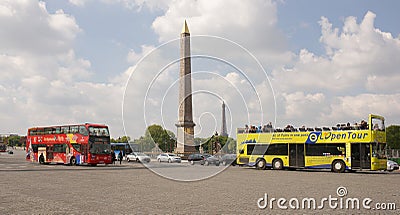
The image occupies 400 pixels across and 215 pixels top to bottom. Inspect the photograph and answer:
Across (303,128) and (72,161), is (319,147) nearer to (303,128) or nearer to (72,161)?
(303,128)

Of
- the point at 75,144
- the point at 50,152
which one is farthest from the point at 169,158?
the point at 75,144

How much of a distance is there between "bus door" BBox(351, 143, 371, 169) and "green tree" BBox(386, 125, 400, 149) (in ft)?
235

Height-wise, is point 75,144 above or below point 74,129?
below

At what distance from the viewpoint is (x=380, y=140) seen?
1152 inches

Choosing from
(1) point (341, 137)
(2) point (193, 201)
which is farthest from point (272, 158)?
(2) point (193, 201)

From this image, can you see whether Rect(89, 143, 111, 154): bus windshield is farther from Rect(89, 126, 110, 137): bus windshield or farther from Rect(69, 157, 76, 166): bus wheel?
Rect(69, 157, 76, 166): bus wheel

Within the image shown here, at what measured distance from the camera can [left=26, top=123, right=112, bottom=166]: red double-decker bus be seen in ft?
116

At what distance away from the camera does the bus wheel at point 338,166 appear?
2966cm

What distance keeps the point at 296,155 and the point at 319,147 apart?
2.01 metres

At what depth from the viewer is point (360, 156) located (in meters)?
29.0

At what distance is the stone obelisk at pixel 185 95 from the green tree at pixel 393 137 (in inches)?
2255

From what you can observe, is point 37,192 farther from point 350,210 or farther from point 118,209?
point 350,210

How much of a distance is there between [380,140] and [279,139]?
24.6 feet

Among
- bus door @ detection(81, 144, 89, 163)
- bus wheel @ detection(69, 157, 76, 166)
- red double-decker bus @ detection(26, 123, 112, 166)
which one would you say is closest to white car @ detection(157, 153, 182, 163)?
red double-decker bus @ detection(26, 123, 112, 166)
